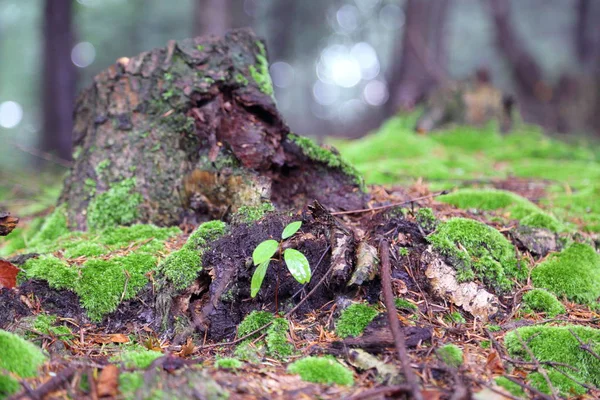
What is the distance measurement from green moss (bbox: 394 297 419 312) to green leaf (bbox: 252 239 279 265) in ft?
2.50

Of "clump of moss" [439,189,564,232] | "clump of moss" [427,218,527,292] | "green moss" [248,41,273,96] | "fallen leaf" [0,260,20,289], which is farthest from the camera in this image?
"green moss" [248,41,273,96]

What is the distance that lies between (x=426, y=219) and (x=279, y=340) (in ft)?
4.26

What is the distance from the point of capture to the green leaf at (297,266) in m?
2.27

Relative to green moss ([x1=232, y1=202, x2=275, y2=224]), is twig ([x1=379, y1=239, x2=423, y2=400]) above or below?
below

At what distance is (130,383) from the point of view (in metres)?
1.77

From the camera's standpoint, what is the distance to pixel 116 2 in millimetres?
17812

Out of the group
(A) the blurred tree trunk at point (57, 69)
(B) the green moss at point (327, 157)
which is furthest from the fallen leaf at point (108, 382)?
(A) the blurred tree trunk at point (57, 69)

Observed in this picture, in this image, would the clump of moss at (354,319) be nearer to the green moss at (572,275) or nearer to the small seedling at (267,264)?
the small seedling at (267,264)

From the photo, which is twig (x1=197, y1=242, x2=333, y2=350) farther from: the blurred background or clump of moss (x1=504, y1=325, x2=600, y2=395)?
the blurred background

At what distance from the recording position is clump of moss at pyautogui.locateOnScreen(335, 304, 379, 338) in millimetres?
2316

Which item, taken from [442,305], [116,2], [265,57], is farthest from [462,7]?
[442,305]

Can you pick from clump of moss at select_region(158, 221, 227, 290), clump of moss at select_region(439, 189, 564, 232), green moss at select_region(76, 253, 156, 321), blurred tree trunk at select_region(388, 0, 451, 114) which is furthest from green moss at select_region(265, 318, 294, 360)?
blurred tree trunk at select_region(388, 0, 451, 114)

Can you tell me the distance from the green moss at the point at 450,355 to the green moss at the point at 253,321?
894 millimetres

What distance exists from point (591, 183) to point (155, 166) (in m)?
4.47
